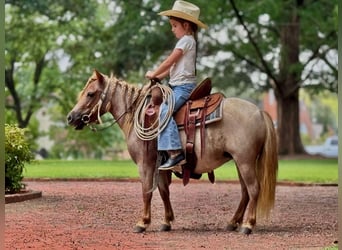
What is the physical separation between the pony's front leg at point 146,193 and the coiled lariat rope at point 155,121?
23 centimetres

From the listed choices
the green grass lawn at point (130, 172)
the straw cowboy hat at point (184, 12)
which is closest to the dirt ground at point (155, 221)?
the straw cowboy hat at point (184, 12)

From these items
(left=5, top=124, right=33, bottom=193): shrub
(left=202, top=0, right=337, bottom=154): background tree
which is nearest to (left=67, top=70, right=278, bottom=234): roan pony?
(left=5, top=124, right=33, bottom=193): shrub

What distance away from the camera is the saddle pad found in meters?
5.18

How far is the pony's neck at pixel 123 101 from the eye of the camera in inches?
213

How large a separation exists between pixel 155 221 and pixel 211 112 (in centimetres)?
111

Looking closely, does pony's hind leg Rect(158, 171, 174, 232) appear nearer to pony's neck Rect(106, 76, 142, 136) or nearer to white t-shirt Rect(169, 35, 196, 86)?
pony's neck Rect(106, 76, 142, 136)

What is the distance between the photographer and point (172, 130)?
5.17m

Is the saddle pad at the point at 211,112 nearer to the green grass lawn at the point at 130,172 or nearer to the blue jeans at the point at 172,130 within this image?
the blue jeans at the point at 172,130

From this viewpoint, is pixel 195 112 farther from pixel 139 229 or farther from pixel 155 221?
pixel 155 221

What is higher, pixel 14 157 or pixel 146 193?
pixel 14 157

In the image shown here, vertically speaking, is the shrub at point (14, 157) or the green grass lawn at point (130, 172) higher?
the shrub at point (14, 157)

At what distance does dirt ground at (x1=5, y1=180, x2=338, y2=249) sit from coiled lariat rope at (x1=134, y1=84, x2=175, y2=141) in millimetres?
672

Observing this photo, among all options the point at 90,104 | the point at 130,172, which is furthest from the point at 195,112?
the point at 130,172

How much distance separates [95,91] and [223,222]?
4.82 ft
